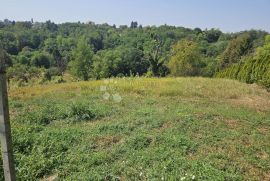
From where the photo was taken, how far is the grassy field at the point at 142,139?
5.91 meters

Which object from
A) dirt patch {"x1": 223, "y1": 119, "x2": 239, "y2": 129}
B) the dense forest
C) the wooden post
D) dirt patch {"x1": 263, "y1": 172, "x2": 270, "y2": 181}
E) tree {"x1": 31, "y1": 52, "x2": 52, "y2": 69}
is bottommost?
tree {"x1": 31, "y1": 52, "x2": 52, "y2": 69}

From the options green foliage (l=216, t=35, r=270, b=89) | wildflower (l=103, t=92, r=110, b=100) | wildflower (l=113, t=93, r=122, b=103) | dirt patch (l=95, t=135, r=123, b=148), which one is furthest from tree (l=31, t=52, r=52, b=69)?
dirt patch (l=95, t=135, r=123, b=148)

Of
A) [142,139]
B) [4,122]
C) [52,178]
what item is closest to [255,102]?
[142,139]

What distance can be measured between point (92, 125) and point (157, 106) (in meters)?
3.10

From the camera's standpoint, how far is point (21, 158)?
6473mm

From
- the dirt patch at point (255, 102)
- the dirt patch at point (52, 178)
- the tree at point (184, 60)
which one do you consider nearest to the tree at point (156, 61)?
the tree at point (184, 60)

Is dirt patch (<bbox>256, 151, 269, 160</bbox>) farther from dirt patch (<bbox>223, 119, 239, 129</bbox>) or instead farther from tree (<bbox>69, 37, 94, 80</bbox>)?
tree (<bbox>69, 37, 94, 80</bbox>)

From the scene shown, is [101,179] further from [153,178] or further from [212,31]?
[212,31]

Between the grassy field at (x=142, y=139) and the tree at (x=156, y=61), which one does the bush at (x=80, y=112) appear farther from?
the tree at (x=156, y=61)

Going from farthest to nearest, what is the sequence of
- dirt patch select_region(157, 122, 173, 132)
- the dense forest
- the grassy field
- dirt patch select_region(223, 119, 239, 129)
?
1. the dense forest
2. dirt patch select_region(223, 119, 239, 129)
3. dirt patch select_region(157, 122, 173, 132)
4. the grassy field

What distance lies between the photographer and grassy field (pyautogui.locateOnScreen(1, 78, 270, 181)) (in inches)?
233

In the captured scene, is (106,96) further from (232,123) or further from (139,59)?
(139,59)

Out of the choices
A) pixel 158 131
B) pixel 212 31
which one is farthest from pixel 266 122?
pixel 212 31

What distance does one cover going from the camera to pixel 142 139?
24.0ft
